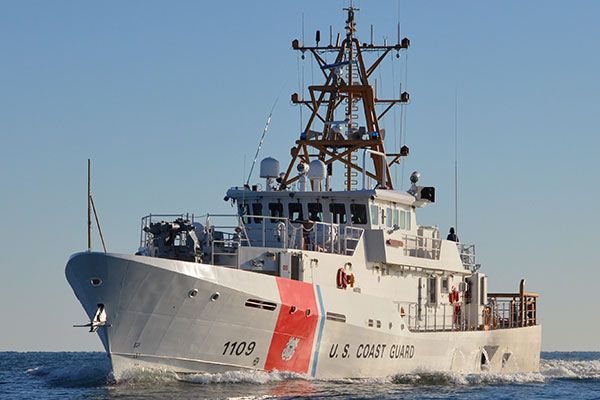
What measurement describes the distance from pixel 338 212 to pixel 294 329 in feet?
20.0

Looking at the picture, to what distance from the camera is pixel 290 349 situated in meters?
31.8

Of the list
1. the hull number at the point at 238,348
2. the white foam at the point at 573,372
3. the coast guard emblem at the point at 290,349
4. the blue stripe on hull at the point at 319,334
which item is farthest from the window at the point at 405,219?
the hull number at the point at 238,348

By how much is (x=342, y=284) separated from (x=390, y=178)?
7.75 meters

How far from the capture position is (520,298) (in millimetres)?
47250

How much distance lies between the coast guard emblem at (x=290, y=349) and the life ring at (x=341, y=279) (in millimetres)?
2624

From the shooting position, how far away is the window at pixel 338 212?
121 feet

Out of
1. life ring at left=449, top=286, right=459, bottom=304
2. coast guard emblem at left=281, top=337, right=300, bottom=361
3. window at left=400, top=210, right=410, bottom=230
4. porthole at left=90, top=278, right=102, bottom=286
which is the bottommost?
coast guard emblem at left=281, top=337, right=300, bottom=361

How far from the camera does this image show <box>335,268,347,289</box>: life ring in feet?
111

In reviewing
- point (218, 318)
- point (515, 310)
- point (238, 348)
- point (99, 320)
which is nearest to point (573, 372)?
point (515, 310)

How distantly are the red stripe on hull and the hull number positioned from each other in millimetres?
627

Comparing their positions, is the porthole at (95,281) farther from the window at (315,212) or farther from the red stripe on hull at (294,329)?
the window at (315,212)

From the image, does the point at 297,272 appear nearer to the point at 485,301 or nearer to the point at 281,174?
the point at 281,174

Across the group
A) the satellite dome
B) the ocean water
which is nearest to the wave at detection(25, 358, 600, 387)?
the ocean water

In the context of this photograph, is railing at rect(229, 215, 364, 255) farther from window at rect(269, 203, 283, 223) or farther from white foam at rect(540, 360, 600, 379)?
white foam at rect(540, 360, 600, 379)
